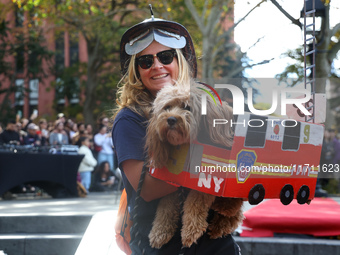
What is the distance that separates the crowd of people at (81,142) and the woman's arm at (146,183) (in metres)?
9.53

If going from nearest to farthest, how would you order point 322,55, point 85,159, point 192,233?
point 192,233
point 322,55
point 85,159

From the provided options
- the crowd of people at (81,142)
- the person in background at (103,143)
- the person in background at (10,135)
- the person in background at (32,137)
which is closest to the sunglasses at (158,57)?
the crowd of people at (81,142)

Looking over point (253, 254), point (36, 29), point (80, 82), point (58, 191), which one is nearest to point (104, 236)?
point (253, 254)

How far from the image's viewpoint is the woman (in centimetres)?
205

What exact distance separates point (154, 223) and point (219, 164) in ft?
1.44

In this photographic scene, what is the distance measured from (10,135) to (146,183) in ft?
34.5

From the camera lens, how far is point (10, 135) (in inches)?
467

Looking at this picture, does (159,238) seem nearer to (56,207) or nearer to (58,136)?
(56,207)

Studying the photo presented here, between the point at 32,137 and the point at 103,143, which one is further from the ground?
the point at 32,137

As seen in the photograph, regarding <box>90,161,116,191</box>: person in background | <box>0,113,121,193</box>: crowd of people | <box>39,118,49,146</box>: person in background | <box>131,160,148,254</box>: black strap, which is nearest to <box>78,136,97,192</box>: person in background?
<box>0,113,121,193</box>: crowd of people

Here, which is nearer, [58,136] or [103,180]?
[58,136]

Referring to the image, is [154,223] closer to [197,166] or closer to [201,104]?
[197,166]

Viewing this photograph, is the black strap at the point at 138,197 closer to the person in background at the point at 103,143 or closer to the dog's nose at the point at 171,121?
the dog's nose at the point at 171,121

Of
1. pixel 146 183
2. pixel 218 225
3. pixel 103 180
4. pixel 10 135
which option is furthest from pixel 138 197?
pixel 103 180
